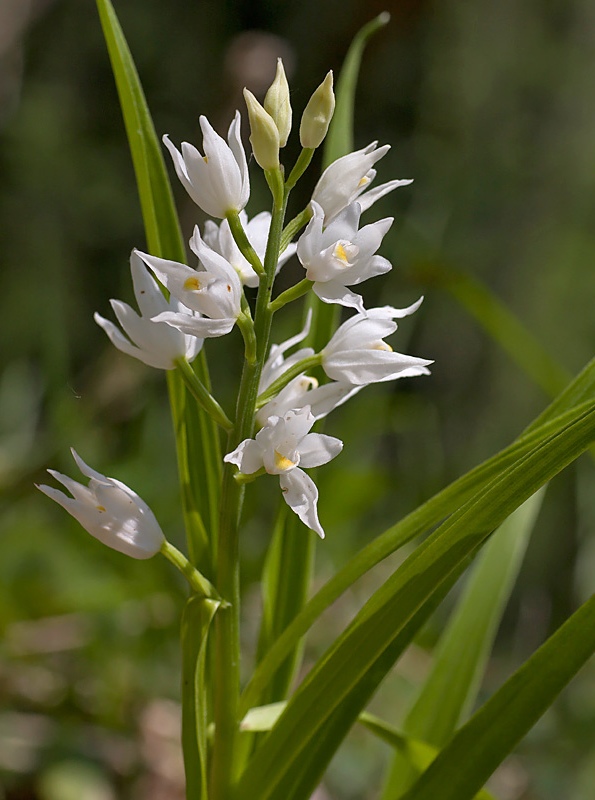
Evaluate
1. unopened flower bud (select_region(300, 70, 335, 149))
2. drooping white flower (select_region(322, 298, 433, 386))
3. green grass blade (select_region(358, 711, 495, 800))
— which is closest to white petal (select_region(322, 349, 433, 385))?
drooping white flower (select_region(322, 298, 433, 386))

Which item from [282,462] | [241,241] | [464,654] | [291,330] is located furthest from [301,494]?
[291,330]

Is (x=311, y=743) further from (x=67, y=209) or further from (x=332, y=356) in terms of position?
(x=67, y=209)

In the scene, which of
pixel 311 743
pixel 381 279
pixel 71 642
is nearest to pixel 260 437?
pixel 311 743

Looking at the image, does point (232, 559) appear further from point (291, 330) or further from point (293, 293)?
point (291, 330)

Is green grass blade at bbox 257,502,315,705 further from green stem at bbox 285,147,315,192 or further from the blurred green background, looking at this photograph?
the blurred green background

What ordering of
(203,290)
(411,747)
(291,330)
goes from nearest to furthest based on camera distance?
(203,290) < (411,747) < (291,330)

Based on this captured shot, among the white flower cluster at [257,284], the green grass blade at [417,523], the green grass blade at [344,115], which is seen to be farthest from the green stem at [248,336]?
the green grass blade at [344,115]
